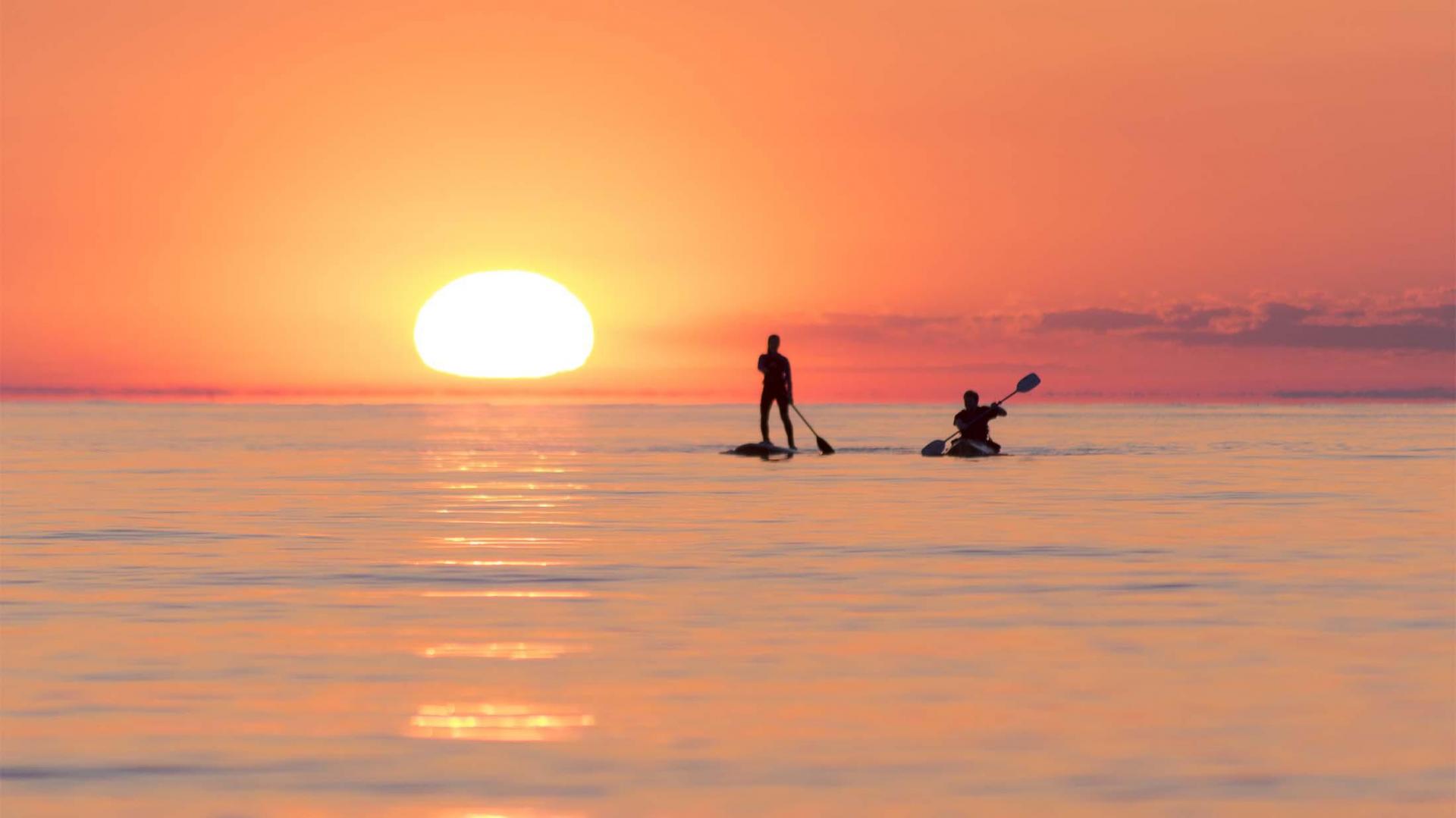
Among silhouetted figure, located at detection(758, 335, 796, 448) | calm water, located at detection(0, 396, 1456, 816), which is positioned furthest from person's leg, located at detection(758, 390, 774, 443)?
calm water, located at detection(0, 396, 1456, 816)

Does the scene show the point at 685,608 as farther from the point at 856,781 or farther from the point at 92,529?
the point at 92,529

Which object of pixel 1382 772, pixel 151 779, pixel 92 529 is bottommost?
pixel 1382 772

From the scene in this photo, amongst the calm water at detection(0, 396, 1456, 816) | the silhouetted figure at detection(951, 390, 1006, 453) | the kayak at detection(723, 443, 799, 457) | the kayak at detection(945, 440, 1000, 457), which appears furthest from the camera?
the kayak at detection(723, 443, 799, 457)

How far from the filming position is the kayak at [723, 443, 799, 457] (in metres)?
39.1

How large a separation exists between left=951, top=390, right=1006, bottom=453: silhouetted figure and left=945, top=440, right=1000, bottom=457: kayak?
3 centimetres

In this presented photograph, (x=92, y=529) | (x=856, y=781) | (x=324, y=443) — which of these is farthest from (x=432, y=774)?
(x=324, y=443)

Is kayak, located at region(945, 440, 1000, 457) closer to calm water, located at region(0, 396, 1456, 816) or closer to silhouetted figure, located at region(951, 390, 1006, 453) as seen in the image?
silhouetted figure, located at region(951, 390, 1006, 453)

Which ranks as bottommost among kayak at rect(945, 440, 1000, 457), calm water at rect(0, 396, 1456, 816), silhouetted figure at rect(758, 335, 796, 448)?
calm water at rect(0, 396, 1456, 816)

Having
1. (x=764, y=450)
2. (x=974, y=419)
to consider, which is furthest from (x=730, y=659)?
(x=764, y=450)

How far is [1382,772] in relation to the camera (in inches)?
296

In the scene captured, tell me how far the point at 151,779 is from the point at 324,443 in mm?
47529

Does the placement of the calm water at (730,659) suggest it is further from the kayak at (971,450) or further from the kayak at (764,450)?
the kayak at (764,450)

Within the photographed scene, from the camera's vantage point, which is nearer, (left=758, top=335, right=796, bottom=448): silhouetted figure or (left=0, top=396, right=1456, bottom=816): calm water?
(left=0, top=396, right=1456, bottom=816): calm water

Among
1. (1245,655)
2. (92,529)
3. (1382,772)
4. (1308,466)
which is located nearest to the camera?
(1382,772)
